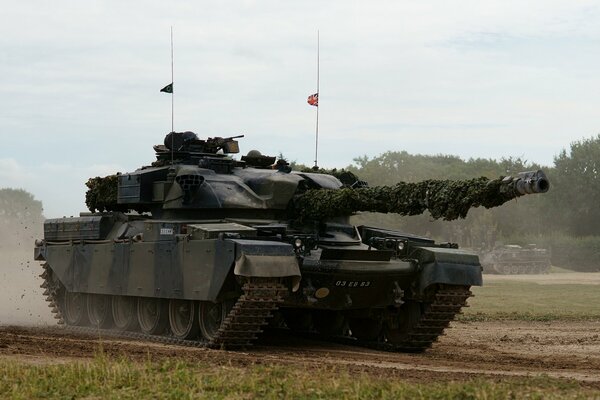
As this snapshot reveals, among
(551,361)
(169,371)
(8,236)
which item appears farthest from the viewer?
(8,236)

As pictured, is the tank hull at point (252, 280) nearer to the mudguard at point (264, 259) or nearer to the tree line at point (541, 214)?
the mudguard at point (264, 259)

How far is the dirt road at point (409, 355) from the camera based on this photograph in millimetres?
13891

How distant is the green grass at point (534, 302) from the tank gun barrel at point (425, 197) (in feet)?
28.4

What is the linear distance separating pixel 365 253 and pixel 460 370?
3.22 meters

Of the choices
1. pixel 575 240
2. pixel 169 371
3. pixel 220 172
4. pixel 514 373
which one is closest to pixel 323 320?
pixel 220 172

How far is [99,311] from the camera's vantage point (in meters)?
21.4

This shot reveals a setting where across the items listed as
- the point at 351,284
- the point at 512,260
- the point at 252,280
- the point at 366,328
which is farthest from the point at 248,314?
the point at 512,260

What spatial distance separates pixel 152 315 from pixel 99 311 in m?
2.26

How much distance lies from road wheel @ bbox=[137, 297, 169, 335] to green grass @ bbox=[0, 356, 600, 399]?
625cm

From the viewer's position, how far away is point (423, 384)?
1162 centimetres

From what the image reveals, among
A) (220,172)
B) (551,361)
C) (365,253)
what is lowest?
(551,361)

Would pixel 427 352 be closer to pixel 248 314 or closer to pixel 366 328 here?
pixel 366 328

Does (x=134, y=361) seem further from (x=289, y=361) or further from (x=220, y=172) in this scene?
(x=220, y=172)

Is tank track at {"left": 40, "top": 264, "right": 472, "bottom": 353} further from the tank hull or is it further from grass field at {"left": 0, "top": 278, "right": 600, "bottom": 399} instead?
grass field at {"left": 0, "top": 278, "right": 600, "bottom": 399}
